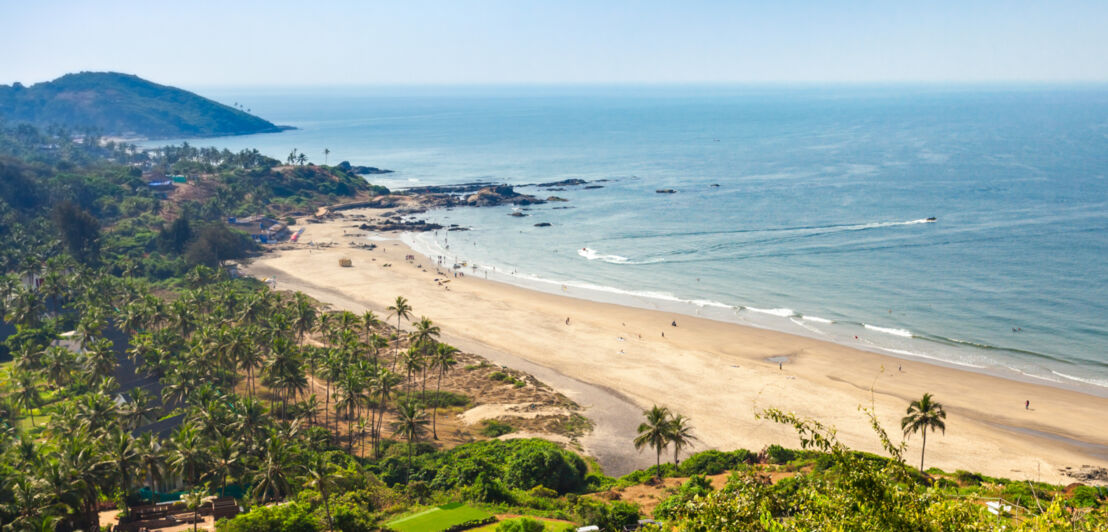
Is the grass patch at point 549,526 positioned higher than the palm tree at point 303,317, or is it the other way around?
the palm tree at point 303,317

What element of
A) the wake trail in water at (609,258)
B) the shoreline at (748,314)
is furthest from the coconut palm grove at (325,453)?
the wake trail in water at (609,258)

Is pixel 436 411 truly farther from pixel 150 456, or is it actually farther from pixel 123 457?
pixel 123 457

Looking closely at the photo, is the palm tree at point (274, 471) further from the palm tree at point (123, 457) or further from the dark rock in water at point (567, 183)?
the dark rock in water at point (567, 183)

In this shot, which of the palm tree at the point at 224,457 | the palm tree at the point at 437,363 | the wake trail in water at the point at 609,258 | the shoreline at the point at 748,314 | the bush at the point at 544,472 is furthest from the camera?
the wake trail in water at the point at 609,258

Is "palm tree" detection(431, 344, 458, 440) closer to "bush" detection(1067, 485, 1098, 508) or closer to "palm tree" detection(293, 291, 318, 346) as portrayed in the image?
"palm tree" detection(293, 291, 318, 346)

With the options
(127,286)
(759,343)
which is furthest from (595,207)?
(127,286)

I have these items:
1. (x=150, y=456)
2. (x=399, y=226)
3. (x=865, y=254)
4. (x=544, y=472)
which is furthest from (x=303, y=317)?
(x=865, y=254)

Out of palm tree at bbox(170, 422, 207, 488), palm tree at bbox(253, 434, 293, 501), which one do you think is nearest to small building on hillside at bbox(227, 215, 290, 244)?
palm tree at bbox(170, 422, 207, 488)
